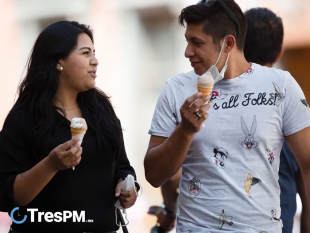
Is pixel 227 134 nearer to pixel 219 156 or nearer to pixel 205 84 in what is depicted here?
pixel 219 156

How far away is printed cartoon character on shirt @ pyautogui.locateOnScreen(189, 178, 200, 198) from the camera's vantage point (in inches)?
144

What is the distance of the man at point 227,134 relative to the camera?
3596mm

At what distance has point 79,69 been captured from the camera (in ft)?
13.0

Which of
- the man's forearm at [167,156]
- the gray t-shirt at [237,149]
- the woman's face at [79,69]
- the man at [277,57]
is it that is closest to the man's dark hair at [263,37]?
the man at [277,57]

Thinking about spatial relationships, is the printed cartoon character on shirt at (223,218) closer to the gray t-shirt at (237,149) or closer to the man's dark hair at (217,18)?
the gray t-shirt at (237,149)

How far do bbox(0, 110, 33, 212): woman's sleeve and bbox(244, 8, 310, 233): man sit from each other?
1.53m

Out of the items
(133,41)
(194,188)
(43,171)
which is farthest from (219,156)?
(133,41)

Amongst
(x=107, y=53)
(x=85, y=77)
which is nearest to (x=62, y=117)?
(x=85, y=77)

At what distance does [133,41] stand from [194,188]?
882cm

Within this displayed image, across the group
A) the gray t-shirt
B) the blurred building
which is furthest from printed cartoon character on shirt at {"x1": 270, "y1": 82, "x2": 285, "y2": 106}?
the blurred building

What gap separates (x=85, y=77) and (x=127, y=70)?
324 inches

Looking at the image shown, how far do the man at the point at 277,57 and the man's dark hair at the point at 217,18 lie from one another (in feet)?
2.68

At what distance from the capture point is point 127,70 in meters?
12.2

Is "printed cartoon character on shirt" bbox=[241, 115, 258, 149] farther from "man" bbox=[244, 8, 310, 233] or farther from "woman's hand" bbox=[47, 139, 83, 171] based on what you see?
"man" bbox=[244, 8, 310, 233]
